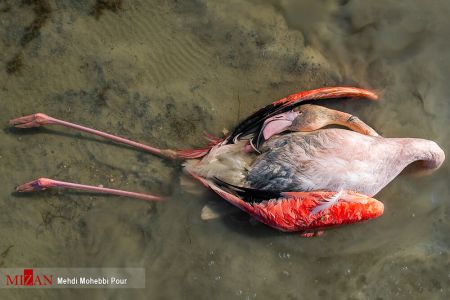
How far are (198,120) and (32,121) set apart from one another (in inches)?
81.1

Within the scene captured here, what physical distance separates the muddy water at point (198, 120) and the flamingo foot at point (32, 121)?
0.20 m

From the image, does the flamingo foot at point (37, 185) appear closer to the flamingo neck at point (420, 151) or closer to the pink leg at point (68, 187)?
the pink leg at point (68, 187)

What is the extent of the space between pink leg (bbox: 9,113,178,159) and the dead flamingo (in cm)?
2

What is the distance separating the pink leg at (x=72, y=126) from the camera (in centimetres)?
504

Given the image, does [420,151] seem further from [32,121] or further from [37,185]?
[32,121]

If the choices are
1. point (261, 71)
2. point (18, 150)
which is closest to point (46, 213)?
point (18, 150)

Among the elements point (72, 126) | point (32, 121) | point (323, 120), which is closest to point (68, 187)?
point (72, 126)

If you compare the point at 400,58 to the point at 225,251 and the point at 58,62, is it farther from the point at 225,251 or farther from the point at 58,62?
the point at 58,62

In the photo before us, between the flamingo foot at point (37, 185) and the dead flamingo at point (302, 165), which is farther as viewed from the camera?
the flamingo foot at point (37, 185)

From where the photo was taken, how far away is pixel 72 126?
505 centimetres

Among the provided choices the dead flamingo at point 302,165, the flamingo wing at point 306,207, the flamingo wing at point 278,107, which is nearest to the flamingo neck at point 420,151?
the dead flamingo at point 302,165

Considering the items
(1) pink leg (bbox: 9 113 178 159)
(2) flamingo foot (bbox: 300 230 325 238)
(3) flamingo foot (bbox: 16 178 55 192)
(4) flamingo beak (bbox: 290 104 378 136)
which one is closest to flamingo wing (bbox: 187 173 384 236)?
(2) flamingo foot (bbox: 300 230 325 238)

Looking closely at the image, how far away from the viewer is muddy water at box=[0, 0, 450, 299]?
5.18 meters

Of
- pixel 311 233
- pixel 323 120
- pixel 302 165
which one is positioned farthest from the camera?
pixel 311 233
